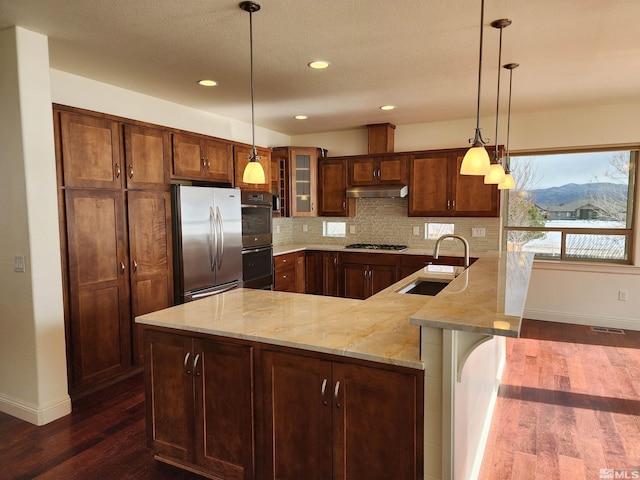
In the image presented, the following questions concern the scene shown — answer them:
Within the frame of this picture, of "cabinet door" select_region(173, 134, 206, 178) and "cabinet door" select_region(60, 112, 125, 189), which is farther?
"cabinet door" select_region(173, 134, 206, 178)

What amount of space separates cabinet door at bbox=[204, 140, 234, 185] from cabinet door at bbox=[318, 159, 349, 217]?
69.2 inches

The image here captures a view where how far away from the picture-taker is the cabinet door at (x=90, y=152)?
116 inches

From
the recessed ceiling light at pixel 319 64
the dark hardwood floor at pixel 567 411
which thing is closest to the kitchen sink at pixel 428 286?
the dark hardwood floor at pixel 567 411

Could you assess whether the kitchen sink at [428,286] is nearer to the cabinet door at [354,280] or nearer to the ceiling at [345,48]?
the ceiling at [345,48]

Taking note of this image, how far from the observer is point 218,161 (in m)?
4.32

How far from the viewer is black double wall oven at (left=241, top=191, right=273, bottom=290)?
4562 millimetres

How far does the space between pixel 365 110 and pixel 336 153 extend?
1.37 m

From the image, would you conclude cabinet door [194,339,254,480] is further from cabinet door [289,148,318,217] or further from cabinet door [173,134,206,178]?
cabinet door [289,148,318,217]

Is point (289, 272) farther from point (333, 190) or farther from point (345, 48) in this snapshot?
point (345, 48)

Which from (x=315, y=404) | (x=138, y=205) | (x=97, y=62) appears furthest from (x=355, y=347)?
(x=97, y=62)

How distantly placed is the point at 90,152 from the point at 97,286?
1.01 meters

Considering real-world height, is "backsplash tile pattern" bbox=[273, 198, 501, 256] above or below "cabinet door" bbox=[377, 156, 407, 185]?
below

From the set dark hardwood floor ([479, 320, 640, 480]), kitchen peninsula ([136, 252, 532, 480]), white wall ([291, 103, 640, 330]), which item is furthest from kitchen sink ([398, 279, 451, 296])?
white wall ([291, 103, 640, 330])

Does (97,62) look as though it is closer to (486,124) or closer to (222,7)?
(222,7)
